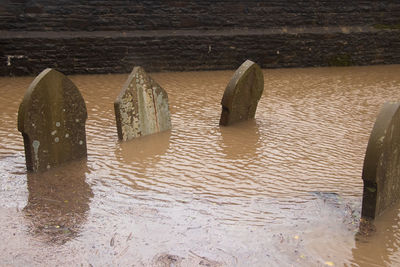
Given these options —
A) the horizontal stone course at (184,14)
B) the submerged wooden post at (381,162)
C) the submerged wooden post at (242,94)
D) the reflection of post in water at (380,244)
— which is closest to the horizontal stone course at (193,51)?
the horizontal stone course at (184,14)

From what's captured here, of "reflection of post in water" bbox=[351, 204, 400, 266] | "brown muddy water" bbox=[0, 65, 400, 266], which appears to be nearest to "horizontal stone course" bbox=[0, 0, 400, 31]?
"brown muddy water" bbox=[0, 65, 400, 266]

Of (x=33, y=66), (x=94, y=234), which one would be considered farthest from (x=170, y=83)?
(x=94, y=234)

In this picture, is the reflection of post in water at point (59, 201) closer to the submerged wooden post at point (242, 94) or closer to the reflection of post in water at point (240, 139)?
the reflection of post in water at point (240, 139)

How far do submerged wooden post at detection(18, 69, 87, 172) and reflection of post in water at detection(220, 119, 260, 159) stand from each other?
1.60 m

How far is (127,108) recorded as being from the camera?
6.01 m

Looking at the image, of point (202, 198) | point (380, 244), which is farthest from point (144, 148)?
point (380, 244)

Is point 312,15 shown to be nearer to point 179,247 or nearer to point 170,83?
point 170,83

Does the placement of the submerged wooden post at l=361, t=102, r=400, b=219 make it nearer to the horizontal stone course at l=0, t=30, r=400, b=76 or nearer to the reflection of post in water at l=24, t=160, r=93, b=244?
the reflection of post in water at l=24, t=160, r=93, b=244

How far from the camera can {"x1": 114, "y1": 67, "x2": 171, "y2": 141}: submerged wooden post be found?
5980 millimetres

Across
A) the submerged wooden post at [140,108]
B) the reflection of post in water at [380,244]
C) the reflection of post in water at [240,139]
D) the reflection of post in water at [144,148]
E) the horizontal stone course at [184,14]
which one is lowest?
the reflection of post in water at [380,244]

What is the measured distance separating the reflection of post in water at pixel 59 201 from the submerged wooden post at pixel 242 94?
2207 mm

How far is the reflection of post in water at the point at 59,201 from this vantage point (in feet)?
12.5

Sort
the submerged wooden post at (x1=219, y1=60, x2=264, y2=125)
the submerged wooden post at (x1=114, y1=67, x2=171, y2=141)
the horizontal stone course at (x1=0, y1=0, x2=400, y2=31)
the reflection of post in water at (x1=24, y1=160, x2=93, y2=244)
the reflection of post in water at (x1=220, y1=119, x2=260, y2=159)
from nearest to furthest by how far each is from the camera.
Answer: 1. the reflection of post in water at (x1=24, y1=160, x2=93, y2=244)
2. the reflection of post in water at (x1=220, y1=119, x2=260, y2=159)
3. the submerged wooden post at (x1=114, y1=67, x2=171, y2=141)
4. the submerged wooden post at (x1=219, y1=60, x2=264, y2=125)
5. the horizontal stone course at (x1=0, y1=0, x2=400, y2=31)

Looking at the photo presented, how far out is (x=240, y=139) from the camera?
6.24m
